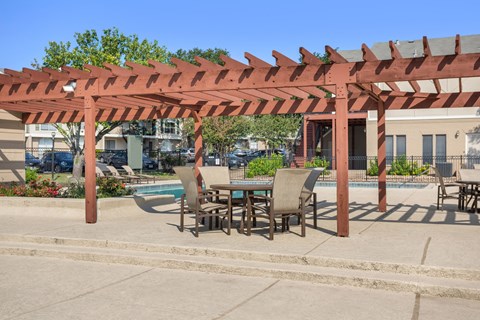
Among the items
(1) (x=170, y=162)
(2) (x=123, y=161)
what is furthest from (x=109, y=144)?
(1) (x=170, y=162)

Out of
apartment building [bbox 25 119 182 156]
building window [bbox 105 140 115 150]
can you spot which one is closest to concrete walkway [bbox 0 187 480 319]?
apartment building [bbox 25 119 182 156]

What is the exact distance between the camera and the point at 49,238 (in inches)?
298

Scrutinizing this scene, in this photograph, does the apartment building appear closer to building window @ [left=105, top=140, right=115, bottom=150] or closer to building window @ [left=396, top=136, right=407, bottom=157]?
building window @ [left=105, top=140, right=115, bottom=150]

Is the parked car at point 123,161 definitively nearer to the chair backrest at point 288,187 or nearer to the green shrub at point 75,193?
the green shrub at point 75,193

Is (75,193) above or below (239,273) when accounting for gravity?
above

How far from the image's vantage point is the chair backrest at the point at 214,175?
9453mm

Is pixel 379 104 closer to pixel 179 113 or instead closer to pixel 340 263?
pixel 179 113

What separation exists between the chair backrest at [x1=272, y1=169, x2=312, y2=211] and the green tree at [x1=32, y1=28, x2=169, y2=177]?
19490mm

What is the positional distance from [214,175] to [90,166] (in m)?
2.36

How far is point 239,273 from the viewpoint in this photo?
5902 millimetres

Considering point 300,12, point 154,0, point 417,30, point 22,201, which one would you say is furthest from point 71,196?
point 417,30

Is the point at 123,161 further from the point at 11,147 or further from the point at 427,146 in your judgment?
the point at 11,147

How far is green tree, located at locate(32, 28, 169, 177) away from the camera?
85.2ft

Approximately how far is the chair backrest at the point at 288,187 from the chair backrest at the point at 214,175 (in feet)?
7.20
